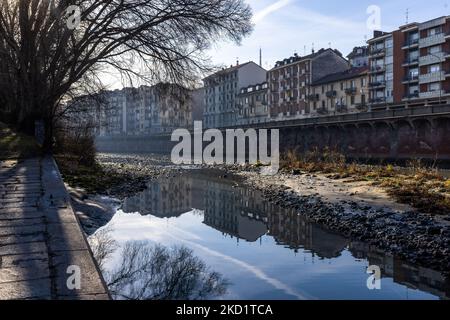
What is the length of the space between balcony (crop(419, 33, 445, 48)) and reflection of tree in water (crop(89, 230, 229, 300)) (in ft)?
204

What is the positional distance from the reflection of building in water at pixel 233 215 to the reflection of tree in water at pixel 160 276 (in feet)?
8.15

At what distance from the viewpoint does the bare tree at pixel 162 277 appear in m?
5.89

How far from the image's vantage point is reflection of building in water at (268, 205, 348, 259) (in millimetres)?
8523

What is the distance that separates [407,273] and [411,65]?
65534 millimetres

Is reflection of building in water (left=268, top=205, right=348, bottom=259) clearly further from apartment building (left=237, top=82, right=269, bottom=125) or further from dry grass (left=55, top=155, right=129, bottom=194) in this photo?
apartment building (left=237, top=82, right=269, bottom=125)

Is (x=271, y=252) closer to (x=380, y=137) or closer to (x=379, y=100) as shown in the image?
(x=380, y=137)

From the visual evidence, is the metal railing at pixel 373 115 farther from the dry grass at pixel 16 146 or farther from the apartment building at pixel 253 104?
the dry grass at pixel 16 146

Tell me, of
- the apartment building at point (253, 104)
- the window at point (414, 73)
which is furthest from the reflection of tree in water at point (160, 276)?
the apartment building at point (253, 104)

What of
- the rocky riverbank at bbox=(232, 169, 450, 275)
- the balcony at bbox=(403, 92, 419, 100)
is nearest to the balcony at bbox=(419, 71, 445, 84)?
the balcony at bbox=(403, 92, 419, 100)

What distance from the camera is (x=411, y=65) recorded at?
6512cm

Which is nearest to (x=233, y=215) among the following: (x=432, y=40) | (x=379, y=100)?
(x=432, y=40)

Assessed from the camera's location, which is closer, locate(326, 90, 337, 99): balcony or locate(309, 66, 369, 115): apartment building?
locate(309, 66, 369, 115): apartment building

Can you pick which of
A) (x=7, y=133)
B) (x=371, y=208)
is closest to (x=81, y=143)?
(x=7, y=133)
